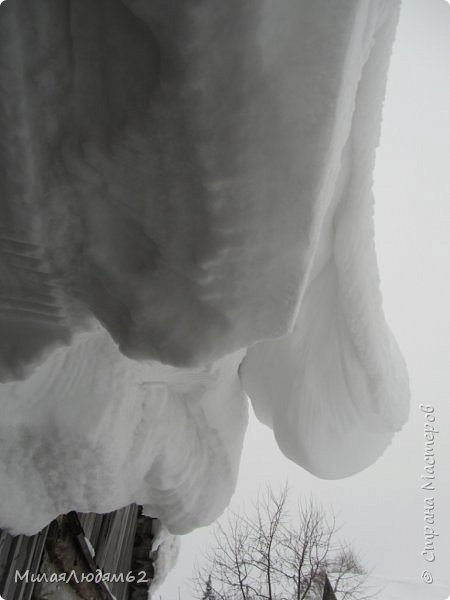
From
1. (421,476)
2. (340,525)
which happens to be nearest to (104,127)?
(421,476)

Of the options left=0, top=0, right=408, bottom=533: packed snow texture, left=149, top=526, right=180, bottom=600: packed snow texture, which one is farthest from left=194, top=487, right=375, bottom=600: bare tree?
left=0, top=0, right=408, bottom=533: packed snow texture

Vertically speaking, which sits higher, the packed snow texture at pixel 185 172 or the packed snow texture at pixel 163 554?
the packed snow texture at pixel 185 172

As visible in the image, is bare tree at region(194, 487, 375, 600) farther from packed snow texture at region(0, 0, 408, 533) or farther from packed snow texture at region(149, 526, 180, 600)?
packed snow texture at region(0, 0, 408, 533)

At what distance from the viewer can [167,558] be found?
1099 mm

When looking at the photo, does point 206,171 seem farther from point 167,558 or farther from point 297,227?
point 167,558

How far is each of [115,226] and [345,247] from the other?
0.81ft

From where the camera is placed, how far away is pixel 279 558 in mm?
1165

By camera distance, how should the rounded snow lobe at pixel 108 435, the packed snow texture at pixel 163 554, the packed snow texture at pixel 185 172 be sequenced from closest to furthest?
1. the packed snow texture at pixel 185 172
2. the rounded snow lobe at pixel 108 435
3. the packed snow texture at pixel 163 554

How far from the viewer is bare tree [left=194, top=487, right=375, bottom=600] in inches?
43.7

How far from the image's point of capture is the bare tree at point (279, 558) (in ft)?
3.64

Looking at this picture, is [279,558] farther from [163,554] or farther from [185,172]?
[185,172]

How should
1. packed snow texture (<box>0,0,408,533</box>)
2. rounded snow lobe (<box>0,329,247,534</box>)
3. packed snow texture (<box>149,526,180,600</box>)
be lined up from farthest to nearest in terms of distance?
packed snow texture (<box>149,526,180,600</box>) → rounded snow lobe (<box>0,329,247,534</box>) → packed snow texture (<box>0,0,408,533</box>)

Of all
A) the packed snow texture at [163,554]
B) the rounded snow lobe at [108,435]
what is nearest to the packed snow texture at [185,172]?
the rounded snow lobe at [108,435]

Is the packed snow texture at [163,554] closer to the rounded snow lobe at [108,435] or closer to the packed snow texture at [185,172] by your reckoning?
the rounded snow lobe at [108,435]
